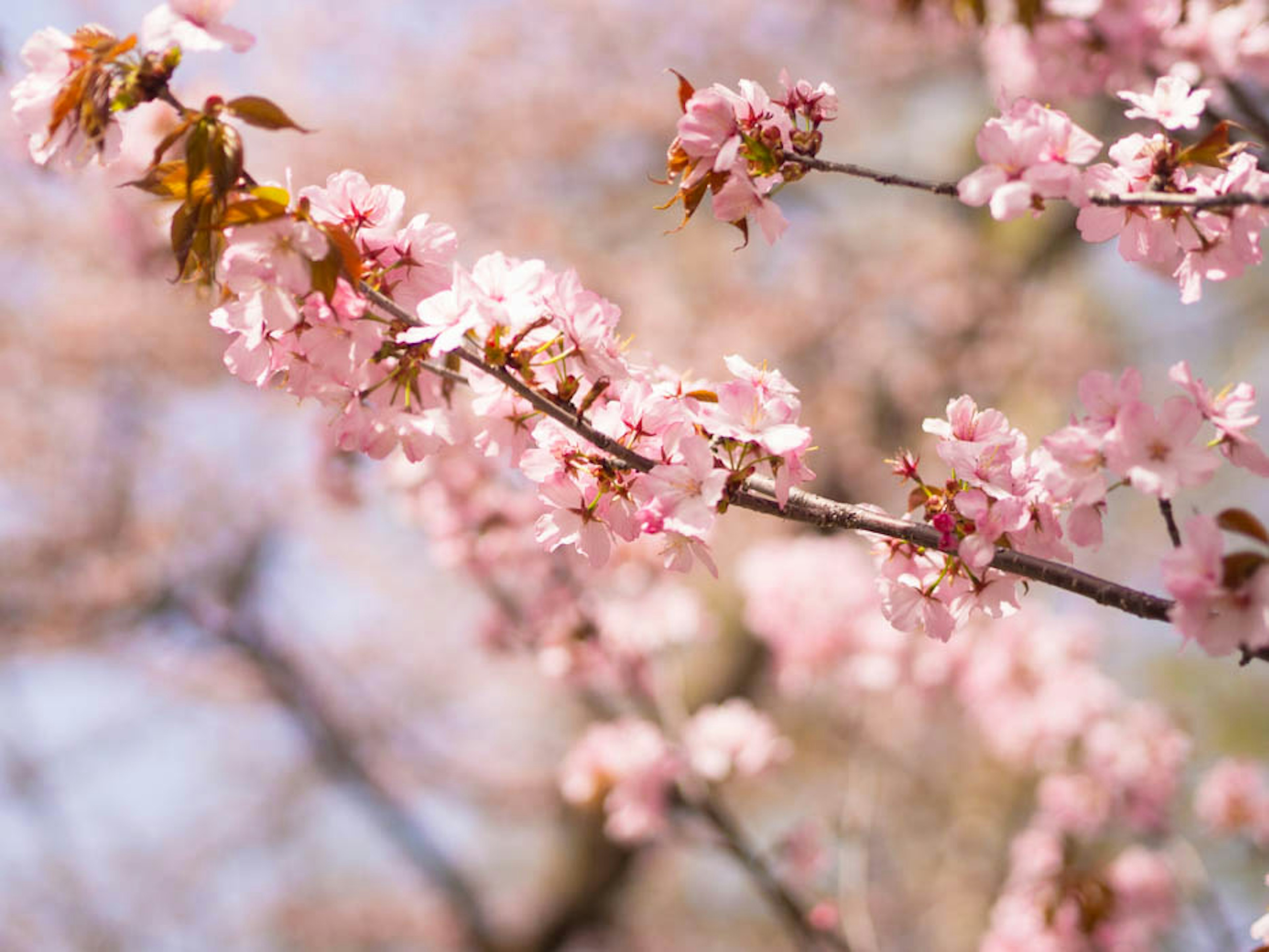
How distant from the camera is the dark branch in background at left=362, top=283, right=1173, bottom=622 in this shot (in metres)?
0.84

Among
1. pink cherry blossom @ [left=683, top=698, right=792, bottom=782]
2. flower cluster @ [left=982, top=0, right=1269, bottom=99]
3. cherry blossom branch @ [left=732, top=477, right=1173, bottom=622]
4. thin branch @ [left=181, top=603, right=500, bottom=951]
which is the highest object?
flower cluster @ [left=982, top=0, right=1269, bottom=99]

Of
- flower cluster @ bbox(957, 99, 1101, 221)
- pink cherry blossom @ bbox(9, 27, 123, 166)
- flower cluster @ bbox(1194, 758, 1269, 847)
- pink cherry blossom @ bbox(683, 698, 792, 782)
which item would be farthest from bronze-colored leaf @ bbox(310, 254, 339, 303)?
flower cluster @ bbox(1194, 758, 1269, 847)

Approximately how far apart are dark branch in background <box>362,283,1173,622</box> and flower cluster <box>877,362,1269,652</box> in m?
0.03

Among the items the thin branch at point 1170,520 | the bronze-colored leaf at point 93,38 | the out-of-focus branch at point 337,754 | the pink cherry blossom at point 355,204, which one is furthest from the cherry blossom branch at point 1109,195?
the out-of-focus branch at point 337,754

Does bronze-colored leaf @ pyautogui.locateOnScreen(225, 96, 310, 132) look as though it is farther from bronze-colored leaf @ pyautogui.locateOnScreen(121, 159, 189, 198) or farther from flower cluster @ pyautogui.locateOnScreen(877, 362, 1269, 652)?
flower cluster @ pyautogui.locateOnScreen(877, 362, 1269, 652)

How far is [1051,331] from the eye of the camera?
213 inches

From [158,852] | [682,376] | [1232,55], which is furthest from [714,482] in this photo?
[158,852]

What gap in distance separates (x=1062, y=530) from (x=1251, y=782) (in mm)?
2207

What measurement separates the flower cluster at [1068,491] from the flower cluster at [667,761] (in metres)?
1.44

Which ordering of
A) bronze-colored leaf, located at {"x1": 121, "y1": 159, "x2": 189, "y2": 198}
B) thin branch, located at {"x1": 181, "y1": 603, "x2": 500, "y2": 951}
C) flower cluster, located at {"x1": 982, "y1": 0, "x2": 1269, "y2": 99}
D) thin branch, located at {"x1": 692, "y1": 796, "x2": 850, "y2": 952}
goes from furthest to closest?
thin branch, located at {"x1": 181, "y1": 603, "x2": 500, "y2": 951}
thin branch, located at {"x1": 692, "y1": 796, "x2": 850, "y2": 952}
flower cluster, located at {"x1": 982, "y1": 0, "x2": 1269, "y2": 99}
bronze-colored leaf, located at {"x1": 121, "y1": 159, "x2": 189, "y2": 198}

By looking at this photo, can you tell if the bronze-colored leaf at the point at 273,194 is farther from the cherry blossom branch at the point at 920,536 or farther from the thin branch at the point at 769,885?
the thin branch at the point at 769,885

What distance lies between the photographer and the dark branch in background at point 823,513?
2.75ft

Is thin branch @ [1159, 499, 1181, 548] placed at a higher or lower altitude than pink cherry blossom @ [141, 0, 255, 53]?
lower

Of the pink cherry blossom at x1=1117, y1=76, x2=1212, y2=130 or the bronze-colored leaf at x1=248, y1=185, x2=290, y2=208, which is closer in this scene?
the bronze-colored leaf at x1=248, y1=185, x2=290, y2=208
